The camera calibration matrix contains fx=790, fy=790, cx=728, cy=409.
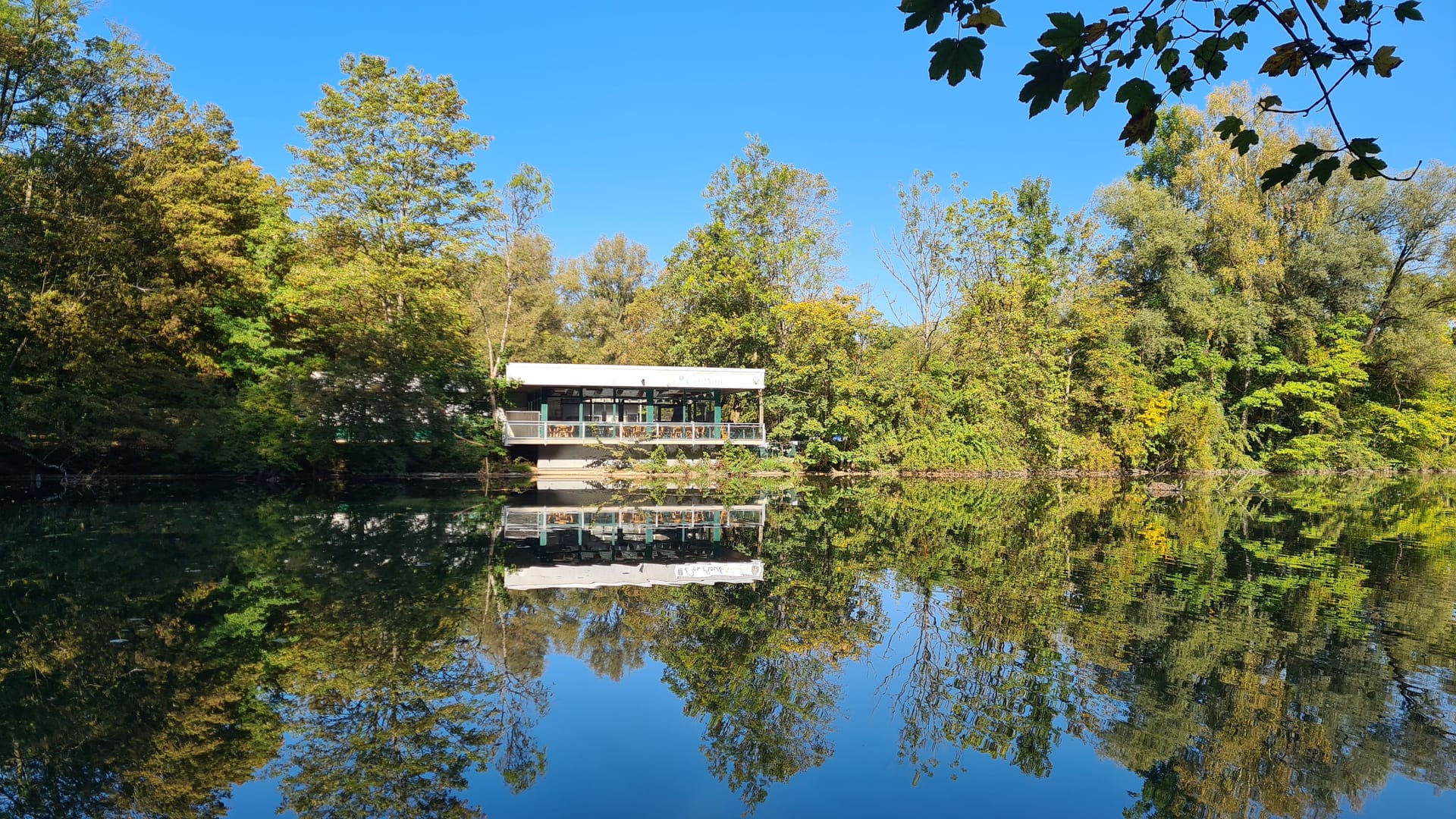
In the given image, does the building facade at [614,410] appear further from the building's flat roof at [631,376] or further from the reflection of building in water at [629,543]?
the reflection of building in water at [629,543]

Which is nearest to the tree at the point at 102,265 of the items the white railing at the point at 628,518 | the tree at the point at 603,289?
the white railing at the point at 628,518

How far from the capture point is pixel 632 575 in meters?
11.3

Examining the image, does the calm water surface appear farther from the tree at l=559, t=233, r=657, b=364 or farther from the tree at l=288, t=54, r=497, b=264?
the tree at l=559, t=233, r=657, b=364

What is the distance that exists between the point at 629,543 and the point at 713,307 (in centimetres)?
2198

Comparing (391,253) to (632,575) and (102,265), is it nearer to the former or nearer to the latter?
(102,265)

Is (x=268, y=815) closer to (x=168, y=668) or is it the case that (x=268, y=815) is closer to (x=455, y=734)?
(x=455, y=734)

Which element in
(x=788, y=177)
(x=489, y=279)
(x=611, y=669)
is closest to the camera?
(x=611, y=669)

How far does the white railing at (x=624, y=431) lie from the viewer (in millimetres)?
28531

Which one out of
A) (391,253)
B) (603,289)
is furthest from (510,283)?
(603,289)

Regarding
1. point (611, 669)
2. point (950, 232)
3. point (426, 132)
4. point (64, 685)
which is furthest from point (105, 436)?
point (950, 232)

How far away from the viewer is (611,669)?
736cm

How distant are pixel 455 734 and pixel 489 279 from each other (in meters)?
40.9

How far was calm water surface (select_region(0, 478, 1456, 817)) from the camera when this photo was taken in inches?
198

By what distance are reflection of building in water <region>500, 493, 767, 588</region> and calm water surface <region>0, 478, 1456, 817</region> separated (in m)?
0.13
